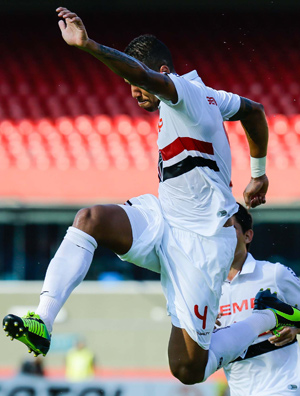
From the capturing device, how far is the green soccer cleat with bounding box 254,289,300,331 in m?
4.28

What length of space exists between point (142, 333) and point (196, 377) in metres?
Result: 4.85

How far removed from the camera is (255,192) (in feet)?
14.3

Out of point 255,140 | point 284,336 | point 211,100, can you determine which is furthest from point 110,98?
point 211,100

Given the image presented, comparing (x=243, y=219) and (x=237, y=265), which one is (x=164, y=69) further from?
(x=237, y=265)

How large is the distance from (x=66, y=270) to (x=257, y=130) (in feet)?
4.71

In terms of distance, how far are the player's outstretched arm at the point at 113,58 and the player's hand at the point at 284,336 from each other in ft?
5.61

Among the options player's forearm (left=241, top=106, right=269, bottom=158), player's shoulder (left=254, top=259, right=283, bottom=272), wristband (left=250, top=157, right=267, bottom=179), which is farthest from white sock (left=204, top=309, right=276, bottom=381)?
player's forearm (left=241, top=106, right=269, bottom=158)

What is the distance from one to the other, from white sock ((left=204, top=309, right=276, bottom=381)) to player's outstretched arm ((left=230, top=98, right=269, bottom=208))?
664 millimetres

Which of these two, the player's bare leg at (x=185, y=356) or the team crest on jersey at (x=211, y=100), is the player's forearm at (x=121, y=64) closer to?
the team crest on jersey at (x=211, y=100)

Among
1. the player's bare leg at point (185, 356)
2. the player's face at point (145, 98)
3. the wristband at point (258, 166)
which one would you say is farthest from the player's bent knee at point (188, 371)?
the player's face at point (145, 98)

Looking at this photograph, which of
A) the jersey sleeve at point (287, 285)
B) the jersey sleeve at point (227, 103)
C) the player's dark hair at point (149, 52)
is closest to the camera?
the player's dark hair at point (149, 52)

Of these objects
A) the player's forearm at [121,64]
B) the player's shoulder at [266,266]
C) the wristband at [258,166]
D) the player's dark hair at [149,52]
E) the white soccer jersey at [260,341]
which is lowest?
the white soccer jersey at [260,341]

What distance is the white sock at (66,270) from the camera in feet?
10.7

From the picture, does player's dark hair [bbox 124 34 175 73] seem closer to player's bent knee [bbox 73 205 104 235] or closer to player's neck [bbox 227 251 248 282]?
player's bent knee [bbox 73 205 104 235]
